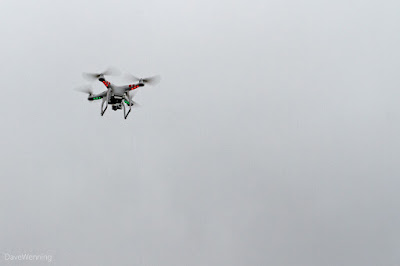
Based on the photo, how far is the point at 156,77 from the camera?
136125mm

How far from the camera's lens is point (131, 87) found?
138 m

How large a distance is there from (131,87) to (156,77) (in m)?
8.19

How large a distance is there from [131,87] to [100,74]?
32.5ft

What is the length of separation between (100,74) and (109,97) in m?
7.53

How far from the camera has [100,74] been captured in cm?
13325

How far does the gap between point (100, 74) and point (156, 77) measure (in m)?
15.7

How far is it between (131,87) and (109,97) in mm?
6944

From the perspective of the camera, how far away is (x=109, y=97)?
13725 centimetres
